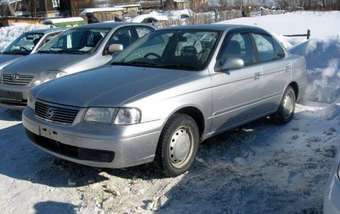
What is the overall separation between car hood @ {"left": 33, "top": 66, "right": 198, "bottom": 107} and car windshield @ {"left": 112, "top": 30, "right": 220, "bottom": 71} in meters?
0.20

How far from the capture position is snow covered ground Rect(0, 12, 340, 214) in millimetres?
4293

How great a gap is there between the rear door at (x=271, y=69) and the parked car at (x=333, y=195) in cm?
326

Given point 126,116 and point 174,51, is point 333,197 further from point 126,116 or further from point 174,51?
point 174,51

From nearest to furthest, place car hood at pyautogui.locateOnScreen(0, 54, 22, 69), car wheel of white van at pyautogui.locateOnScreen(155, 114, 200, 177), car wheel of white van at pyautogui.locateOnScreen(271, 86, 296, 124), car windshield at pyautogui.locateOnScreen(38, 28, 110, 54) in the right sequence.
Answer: car wheel of white van at pyautogui.locateOnScreen(155, 114, 200, 177)
car wheel of white van at pyautogui.locateOnScreen(271, 86, 296, 124)
car windshield at pyautogui.locateOnScreen(38, 28, 110, 54)
car hood at pyautogui.locateOnScreen(0, 54, 22, 69)

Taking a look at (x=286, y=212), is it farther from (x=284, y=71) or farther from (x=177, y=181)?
(x=284, y=71)

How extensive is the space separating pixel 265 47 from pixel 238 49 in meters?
0.79

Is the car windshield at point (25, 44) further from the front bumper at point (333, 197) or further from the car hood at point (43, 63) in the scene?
the front bumper at point (333, 197)

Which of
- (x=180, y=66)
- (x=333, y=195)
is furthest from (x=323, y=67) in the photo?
(x=333, y=195)

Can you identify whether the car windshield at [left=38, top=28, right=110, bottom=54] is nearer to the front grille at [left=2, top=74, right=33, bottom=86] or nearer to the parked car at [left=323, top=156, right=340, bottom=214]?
the front grille at [left=2, top=74, right=33, bottom=86]

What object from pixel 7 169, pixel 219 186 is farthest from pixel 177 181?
pixel 7 169

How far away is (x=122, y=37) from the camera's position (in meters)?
8.64

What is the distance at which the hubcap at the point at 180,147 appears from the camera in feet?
15.9

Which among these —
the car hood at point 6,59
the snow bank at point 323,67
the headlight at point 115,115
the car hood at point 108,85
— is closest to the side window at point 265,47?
the car hood at point 108,85

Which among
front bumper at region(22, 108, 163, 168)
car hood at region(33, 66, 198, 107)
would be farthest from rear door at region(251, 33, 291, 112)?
front bumper at region(22, 108, 163, 168)
